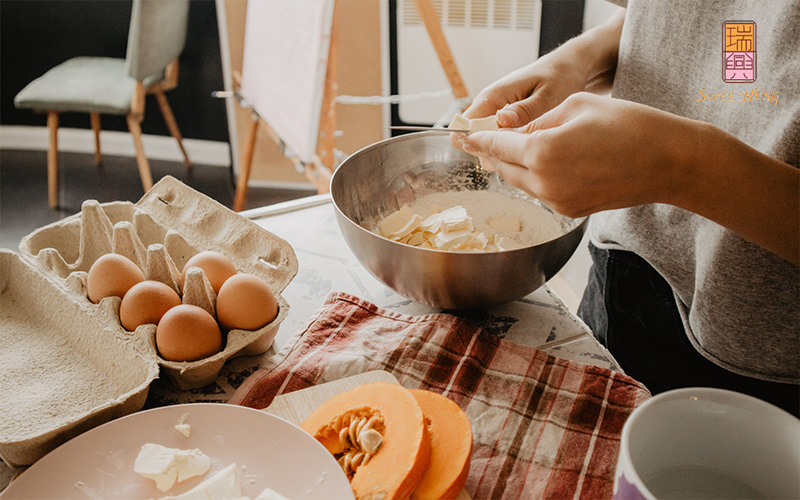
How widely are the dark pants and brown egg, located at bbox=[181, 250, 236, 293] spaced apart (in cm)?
63

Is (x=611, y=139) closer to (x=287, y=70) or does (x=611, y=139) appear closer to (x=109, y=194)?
(x=287, y=70)

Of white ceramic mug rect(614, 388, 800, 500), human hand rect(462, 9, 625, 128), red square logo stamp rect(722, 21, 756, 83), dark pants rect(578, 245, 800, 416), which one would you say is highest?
red square logo stamp rect(722, 21, 756, 83)

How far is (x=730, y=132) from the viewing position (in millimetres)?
790

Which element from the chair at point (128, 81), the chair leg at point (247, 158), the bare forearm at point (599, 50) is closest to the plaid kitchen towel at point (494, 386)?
the bare forearm at point (599, 50)

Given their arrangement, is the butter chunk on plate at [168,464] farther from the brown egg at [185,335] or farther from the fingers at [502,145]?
the fingers at [502,145]

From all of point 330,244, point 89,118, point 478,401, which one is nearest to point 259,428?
point 478,401

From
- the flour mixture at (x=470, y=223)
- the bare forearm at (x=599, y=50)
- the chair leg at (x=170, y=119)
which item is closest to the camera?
the flour mixture at (x=470, y=223)

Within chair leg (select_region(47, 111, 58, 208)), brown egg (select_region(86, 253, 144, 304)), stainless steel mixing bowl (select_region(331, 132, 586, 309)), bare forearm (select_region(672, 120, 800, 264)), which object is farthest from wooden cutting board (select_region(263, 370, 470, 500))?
chair leg (select_region(47, 111, 58, 208))

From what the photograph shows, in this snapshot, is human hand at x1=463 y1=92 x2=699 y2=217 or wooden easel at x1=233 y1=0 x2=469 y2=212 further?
wooden easel at x1=233 y1=0 x2=469 y2=212

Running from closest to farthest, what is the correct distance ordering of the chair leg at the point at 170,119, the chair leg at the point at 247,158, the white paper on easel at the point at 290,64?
the white paper on easel at the point at 290,64 → the chair leg at the point at 247,158 → the chair leg at the point at 170,119

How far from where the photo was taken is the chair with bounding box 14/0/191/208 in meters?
2.91

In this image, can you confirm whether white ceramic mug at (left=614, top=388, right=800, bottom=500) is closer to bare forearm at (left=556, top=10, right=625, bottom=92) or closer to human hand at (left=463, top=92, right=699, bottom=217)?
human hand at (left=463, top=92, right=699, bottom=217)

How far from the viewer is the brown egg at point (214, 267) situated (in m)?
0.84

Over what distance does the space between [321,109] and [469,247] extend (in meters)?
1.59
